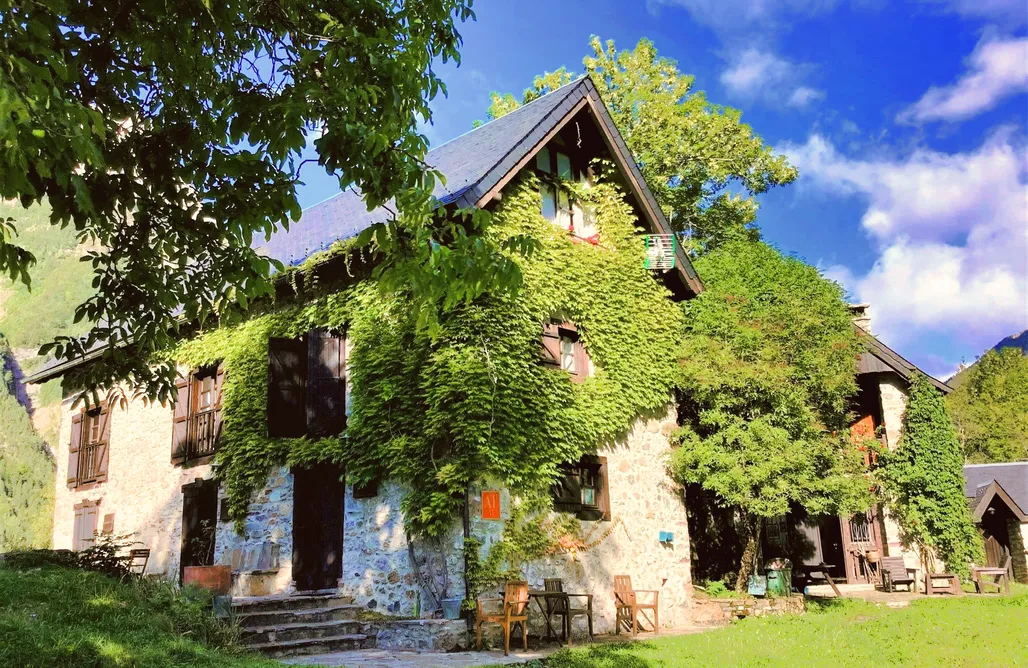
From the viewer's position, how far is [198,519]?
14.4m

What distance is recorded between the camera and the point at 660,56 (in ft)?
82.4

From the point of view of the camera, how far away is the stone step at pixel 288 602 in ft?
34.7

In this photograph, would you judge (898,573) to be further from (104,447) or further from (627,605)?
(104,447)

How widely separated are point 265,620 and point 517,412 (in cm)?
399

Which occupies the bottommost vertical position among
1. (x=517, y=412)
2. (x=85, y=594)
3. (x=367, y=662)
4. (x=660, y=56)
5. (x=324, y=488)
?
(x=367, y=662)

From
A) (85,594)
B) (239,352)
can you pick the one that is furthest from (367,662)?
(239,352)

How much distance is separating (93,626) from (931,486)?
17426 millimetres

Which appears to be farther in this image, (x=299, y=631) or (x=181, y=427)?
(x=181, y=427)

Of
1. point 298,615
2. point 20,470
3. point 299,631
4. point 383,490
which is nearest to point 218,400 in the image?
point 383,490

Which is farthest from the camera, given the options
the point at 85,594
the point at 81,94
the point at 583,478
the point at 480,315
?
the point at 583,478

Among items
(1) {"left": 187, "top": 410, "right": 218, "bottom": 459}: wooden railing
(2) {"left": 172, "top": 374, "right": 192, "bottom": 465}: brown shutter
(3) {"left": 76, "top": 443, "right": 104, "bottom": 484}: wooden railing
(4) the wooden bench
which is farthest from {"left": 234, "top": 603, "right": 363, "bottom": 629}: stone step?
(4) the wooden bench

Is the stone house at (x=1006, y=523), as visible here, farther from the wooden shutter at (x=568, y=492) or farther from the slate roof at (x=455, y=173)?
the slate roof at (x=455, y=173)

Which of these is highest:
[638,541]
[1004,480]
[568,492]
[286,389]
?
[286,389]

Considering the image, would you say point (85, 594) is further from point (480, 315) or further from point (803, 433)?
point (803, 433)
